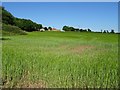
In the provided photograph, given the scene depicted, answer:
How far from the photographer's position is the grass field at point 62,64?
10.2ft

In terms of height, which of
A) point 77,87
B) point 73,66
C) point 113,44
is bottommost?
point 77,87

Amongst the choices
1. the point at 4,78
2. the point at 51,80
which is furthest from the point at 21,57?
the point at 51,80

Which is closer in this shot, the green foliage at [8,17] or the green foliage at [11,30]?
the green foliage at [8,17]

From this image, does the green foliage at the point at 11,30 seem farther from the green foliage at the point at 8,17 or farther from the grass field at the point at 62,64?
the grass field at the point at 62,64

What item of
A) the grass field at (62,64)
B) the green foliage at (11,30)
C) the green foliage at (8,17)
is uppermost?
the green foliage at (8,17)

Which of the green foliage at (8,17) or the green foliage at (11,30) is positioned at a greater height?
the green foliage at (8,17)

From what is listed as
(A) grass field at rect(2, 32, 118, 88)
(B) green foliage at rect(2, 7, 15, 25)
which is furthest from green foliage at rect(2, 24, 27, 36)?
A: (A) grass field at rect(2, 32, 118, 88)

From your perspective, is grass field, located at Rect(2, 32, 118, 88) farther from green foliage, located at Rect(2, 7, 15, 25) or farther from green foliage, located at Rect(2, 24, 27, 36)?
green foliage, located at Rect(2, 24, 27, 36)

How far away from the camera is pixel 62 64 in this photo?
3.27 meters

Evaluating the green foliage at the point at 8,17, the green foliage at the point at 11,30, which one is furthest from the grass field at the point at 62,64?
the green foliage at the point at 11,30

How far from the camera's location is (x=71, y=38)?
458cm

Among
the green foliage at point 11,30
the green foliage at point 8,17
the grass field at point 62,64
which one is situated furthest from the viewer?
the green foliage at point 11,30

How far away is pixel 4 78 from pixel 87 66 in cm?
107

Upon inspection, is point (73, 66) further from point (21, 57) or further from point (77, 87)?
point (21, 57)
